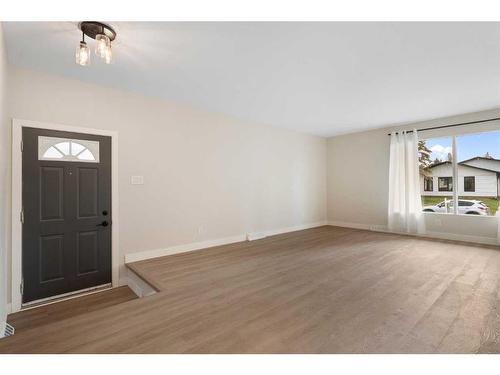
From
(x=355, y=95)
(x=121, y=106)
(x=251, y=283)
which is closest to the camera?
(x=251, y=283)

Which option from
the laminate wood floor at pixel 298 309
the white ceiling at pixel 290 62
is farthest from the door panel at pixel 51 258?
A: the white ceiling at pixel 290 62

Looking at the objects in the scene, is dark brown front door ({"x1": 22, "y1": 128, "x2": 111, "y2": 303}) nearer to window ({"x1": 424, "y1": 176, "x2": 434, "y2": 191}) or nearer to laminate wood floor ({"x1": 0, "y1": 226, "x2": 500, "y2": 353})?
laminate wood floor ({"x1": 0, "y1": 226, "x2": 500, "y2": 353})

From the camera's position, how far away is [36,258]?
2.66 meters

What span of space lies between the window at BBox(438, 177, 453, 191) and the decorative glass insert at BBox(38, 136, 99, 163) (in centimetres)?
639

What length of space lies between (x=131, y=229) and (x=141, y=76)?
208cm

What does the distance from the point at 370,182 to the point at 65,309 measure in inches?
245

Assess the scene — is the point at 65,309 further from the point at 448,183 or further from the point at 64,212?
the point at 448,183

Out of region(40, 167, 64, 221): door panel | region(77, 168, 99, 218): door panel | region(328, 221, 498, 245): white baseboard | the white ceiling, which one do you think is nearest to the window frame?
region(328, 221, 498, 245): white baseboard

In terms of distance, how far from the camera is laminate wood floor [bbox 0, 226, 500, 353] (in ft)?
5.30

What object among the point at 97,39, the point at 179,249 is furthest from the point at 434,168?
the point at 97,39

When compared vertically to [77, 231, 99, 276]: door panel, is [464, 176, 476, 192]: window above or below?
above

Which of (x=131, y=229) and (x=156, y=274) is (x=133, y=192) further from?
(x=156, y=274)

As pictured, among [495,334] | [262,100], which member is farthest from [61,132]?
[495,334]

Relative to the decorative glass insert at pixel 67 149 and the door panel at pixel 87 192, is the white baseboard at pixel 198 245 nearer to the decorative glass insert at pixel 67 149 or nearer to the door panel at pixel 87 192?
the door panel at pixel 87 192
